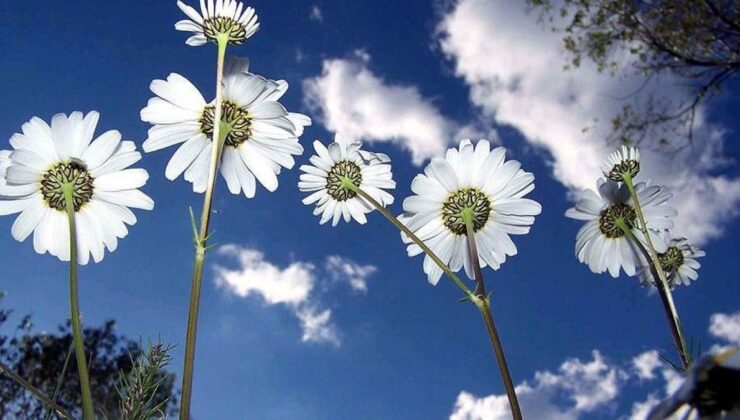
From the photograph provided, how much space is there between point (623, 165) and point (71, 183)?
92cm

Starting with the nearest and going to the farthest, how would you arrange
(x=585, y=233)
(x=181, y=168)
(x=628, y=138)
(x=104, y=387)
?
1. (x=181, y=168)
2. (x=585, y=233)
3. (x=628, y=138)
4. (x=104, y=387)

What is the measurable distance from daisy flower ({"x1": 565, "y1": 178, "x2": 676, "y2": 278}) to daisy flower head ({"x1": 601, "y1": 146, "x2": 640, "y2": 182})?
14 millimetres

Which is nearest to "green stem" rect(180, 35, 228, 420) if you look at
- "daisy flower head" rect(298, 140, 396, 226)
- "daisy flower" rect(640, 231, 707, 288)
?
"daisy flower head" rect(298, 140, 396, 226)

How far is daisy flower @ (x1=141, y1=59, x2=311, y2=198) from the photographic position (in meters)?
0.98

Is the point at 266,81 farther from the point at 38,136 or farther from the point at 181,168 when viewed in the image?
the point at 38,136

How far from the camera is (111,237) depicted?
3.54 ft

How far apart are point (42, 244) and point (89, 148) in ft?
0.57

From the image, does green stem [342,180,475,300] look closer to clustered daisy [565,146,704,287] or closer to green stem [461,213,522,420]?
green stem [461,213,522,420]

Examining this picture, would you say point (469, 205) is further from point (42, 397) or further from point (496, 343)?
point (42, 397)

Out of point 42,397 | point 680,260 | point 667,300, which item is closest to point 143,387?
point 42,397

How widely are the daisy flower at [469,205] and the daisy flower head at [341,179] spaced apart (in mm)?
199

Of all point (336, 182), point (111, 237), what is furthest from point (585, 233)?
point (111, 237)

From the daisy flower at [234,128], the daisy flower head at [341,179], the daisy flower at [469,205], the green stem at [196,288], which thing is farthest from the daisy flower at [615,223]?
the green stem at [196,288]

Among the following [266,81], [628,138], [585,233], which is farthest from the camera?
[628,138]
